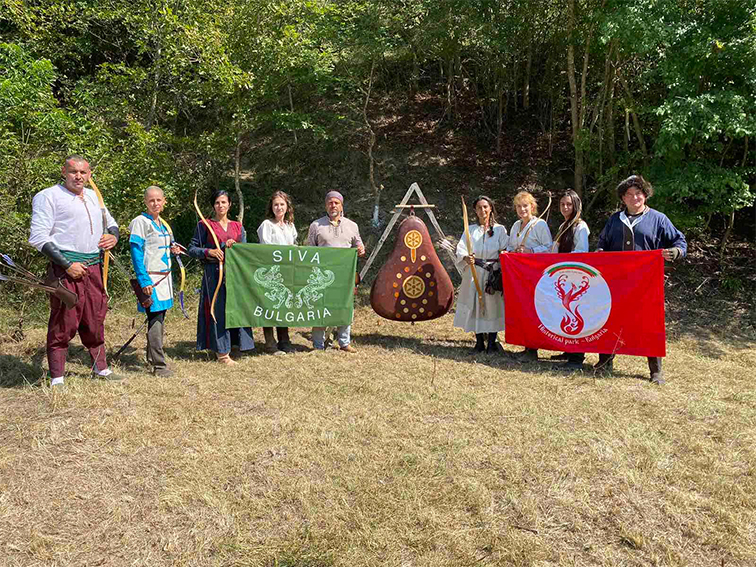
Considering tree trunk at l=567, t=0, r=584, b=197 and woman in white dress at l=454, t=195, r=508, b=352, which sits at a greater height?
tree trunk at l=567, t=0, r=584, b=197

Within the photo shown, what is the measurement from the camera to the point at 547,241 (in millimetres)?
5250

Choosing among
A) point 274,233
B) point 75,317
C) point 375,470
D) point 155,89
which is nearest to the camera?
point 375,470

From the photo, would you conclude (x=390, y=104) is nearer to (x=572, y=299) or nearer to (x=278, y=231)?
(x=278, y=231)

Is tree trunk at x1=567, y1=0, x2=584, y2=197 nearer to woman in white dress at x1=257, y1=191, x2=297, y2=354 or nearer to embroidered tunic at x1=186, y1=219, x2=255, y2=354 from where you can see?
woman in white dress at x1=257, y1=191, x2=297, y2=354

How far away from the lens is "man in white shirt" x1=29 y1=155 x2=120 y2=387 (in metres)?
3.87

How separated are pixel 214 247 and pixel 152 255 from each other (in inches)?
24.0

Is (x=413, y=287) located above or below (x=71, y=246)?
below

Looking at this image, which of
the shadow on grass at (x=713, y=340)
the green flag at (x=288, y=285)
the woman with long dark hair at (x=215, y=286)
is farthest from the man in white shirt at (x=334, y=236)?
the shadow on grass at (x=713, y=340)

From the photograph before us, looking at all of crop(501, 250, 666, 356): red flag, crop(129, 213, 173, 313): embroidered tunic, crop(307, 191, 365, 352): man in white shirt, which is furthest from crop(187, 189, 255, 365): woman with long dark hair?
crop(501, 250, 666, 356): red flag

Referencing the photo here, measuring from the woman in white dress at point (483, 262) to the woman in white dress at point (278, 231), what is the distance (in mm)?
1722

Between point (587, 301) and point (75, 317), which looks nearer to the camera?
point (75, 317)

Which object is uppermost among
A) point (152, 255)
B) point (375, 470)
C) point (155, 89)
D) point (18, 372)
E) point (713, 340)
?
point (155, 89)

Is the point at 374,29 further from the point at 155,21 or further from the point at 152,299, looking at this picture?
the point at 152,299

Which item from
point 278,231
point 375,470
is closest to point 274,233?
point 278,231
